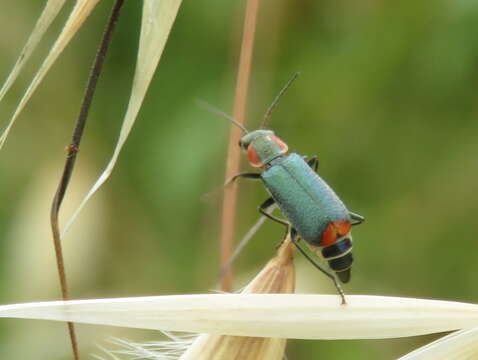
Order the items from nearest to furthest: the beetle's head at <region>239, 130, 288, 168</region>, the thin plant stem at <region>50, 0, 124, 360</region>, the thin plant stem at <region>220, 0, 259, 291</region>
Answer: the thin plant stem at <region>50, 0, 124, 360</region> < the thin plant stem at <region>220, 0, 259, 291</region> < the beetle's head at <region>239, 130, 288, 168</region>

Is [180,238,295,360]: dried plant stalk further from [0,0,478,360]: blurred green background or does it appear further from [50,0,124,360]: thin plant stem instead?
[0,0,478,360]: blurred green background

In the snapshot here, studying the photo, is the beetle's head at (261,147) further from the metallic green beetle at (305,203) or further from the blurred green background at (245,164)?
the blurred green background at (245,164)

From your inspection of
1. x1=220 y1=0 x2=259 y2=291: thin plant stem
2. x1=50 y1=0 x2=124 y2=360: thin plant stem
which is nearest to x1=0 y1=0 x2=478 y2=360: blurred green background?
x1=220 y1=0 x2=259 y2=291: thin plant stem

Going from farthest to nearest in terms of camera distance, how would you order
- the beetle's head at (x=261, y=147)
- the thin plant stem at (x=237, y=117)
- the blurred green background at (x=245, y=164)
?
the blurred green background at (x=245, y=164)
the beetle's head at (x=261, y=147)
the thin plant stem at (x=237, y=117)

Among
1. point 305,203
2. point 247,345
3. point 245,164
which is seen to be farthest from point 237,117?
point 245,164

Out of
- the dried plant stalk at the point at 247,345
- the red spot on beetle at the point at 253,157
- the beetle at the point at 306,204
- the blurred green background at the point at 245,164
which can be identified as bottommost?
the dried plant stalk at the point at 247,345

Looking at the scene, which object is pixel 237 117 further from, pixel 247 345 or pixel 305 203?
pixel 247 345

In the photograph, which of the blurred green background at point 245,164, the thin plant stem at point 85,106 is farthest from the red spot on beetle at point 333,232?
the blurred green background at point 245,164
